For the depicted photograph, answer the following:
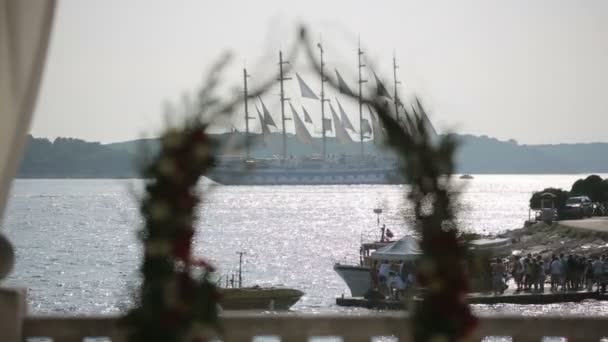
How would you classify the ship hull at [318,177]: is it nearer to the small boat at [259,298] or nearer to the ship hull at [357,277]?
the ship hull at [357,277]

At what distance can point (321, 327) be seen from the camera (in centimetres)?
420

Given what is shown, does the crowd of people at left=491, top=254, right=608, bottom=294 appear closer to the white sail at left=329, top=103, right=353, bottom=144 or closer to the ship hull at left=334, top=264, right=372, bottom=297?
the ship hull at left=334, top=264, right=372, bottom=297

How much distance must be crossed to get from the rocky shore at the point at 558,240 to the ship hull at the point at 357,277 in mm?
9908

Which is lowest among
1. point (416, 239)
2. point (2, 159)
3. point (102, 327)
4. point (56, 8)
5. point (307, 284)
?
point (307, 284)

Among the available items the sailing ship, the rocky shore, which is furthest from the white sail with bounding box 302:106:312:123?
the rocky shore

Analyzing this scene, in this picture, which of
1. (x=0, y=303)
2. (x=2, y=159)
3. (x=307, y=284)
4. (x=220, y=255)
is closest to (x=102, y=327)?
(x=0, y=303)

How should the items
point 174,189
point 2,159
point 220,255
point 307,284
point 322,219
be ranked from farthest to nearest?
point 322,219
point 220,255
point 307,284
point 2,159
point 174,189

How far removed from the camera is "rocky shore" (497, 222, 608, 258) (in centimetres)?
4391

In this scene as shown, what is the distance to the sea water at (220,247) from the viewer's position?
3.99 metres

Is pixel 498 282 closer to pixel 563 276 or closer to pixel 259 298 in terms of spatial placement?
pixel 563 276

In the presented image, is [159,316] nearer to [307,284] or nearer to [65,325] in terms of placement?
[65,325]

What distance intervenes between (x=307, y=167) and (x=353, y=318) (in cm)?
17964

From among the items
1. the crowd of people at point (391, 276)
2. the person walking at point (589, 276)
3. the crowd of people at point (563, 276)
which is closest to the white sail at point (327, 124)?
the crowd of people at point (391, 276)

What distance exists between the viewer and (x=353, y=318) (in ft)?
13.9
